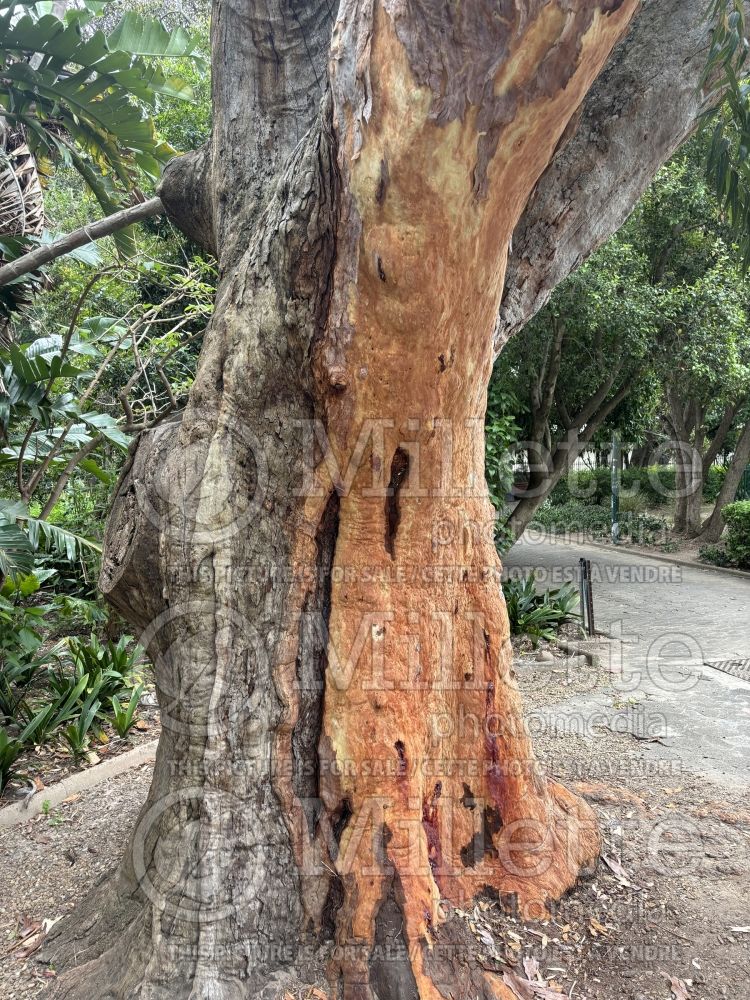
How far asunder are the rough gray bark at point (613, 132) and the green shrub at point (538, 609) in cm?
498

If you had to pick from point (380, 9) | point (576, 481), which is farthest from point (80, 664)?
point (576, 481)

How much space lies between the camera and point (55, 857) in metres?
3.53

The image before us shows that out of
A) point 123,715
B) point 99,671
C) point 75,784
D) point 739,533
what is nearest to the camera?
point 75,784

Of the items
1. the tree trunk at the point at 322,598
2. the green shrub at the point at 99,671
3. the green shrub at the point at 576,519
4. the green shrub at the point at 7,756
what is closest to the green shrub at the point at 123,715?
the green shrub at the point at 99,671

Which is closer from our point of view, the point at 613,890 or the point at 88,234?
the point at 613,890

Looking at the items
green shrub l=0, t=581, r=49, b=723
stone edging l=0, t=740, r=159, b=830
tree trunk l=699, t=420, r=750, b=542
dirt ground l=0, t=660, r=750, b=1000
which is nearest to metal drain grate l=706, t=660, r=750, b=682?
dirt ground l=0, t=660, r=750, b=1000

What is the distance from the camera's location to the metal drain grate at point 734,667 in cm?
638

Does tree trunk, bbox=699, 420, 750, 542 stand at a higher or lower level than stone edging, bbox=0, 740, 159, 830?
higher

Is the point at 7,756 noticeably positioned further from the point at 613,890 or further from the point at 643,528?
the point at 643,528

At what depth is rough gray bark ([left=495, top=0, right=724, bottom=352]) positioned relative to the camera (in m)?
2.90

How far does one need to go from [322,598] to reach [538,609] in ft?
19.6

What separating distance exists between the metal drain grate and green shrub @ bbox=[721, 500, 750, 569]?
6.43 meters

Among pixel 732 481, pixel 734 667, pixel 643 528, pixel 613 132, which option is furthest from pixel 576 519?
pixel 613 132

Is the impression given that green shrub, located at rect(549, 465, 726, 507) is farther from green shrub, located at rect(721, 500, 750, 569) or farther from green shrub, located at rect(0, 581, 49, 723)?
green shrub, located at rect(0, 581, 49, 723)
